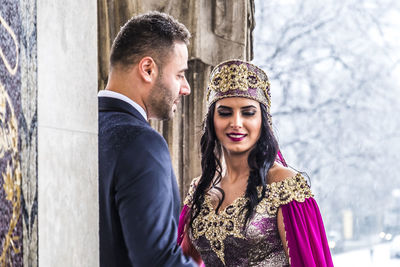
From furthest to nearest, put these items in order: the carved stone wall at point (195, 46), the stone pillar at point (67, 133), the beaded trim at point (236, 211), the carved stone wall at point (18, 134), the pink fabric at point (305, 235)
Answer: the carved stone wall at point (195, 46) < the beaded trim at point (236, 211) < the pink fabric at point (305, 235) < the stone pillar at point (67, 133) < the carved stone wall at point (18, 134)

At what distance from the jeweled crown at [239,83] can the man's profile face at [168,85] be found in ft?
1.20

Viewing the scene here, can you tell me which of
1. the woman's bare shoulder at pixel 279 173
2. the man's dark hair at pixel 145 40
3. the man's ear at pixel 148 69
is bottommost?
the woman's bare shoulder at pixel 279 173

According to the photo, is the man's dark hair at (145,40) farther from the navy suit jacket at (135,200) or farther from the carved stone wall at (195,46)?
the carved stone wall at (195,46)

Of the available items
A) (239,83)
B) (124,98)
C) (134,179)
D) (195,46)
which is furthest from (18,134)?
(195,46)

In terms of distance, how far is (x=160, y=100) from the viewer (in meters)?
1.98

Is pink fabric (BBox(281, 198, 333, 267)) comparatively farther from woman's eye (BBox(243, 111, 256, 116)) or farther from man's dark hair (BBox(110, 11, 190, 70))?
man's dark hair (BBox(110, 11, 190, 70))

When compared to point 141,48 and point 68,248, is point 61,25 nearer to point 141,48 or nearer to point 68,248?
point 68,248

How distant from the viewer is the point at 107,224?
1722mm

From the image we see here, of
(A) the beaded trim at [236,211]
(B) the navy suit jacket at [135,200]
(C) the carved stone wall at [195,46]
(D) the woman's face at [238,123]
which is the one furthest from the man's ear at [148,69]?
(C) the carved stone wall at [195,46]

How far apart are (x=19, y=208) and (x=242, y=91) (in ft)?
4.63

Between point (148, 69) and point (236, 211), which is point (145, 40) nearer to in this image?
point (148, 69)

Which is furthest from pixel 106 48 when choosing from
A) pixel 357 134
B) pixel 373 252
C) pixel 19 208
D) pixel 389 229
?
pixel 373 252

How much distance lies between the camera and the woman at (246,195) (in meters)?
2.18

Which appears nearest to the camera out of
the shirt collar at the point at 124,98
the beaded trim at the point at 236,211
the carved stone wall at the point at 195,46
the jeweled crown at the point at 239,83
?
the shirt collar at the point at 124,98
